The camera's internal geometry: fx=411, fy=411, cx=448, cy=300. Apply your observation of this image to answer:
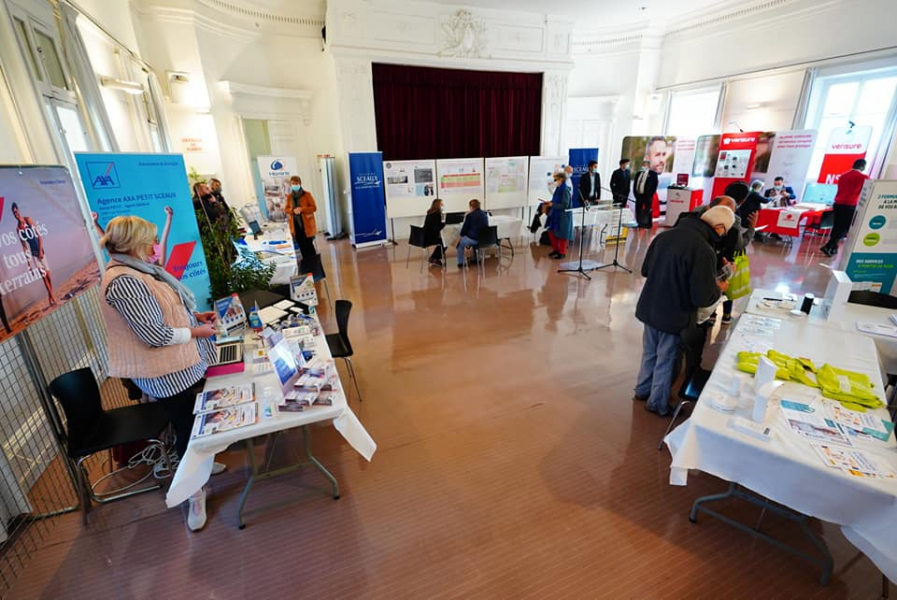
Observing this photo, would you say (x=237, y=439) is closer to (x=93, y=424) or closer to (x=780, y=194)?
(x=93, y=424)

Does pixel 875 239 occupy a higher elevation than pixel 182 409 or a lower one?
higher

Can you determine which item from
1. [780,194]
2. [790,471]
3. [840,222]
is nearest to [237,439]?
[790,471]

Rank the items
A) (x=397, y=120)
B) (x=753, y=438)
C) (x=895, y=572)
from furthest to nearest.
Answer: (x=397, y=120)
(x=753, y=438)
(x=895, y=572)

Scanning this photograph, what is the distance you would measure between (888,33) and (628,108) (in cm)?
478

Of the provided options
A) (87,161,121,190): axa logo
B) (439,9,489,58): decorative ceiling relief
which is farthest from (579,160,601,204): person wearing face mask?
(87,161,121,190): axa logo

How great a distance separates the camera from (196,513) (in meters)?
2.24

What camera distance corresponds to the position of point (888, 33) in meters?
6.90

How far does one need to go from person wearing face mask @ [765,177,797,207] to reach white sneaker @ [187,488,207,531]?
34.4 ft

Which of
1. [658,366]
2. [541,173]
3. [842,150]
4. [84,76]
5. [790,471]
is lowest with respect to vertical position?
[658,366]

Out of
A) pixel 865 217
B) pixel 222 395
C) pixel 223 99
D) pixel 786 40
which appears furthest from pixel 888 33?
pixel 223 99

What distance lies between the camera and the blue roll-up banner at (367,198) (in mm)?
8172

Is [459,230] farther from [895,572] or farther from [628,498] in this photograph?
[895,572]

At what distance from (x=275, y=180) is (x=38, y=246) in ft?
22.5

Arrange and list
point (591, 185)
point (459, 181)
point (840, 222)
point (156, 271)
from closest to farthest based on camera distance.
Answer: point (156, 271), point (840, 222), point (591, 185), point (459, 181)
